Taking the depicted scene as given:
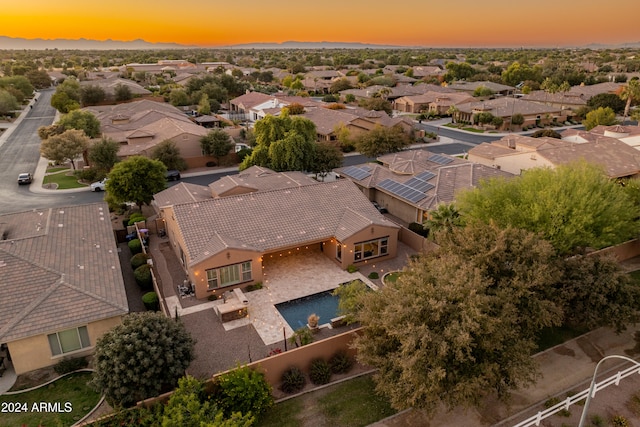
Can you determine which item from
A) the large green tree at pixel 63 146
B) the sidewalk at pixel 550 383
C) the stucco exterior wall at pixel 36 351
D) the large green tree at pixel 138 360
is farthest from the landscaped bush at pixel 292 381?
the large green tree at pixel 63 146

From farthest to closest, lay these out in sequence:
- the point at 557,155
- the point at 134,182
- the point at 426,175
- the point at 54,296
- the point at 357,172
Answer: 1. the point at 557,155
2. the point at 357,172
3. the point at 426,175
4. the point at 134,182
5. the point at 54,296

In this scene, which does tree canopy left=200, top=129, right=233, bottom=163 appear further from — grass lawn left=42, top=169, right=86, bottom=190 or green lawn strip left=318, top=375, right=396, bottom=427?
green lawn strip left=318, top=375, right=396, bottom=427

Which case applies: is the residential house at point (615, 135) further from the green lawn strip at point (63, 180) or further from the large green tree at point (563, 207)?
the green lawn strip at point (63, 180)

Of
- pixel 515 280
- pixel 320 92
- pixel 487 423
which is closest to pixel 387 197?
pixel 515 280

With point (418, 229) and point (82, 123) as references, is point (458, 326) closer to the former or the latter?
point (418, 229)

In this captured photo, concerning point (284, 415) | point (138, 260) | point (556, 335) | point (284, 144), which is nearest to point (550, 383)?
point (556, 335)
